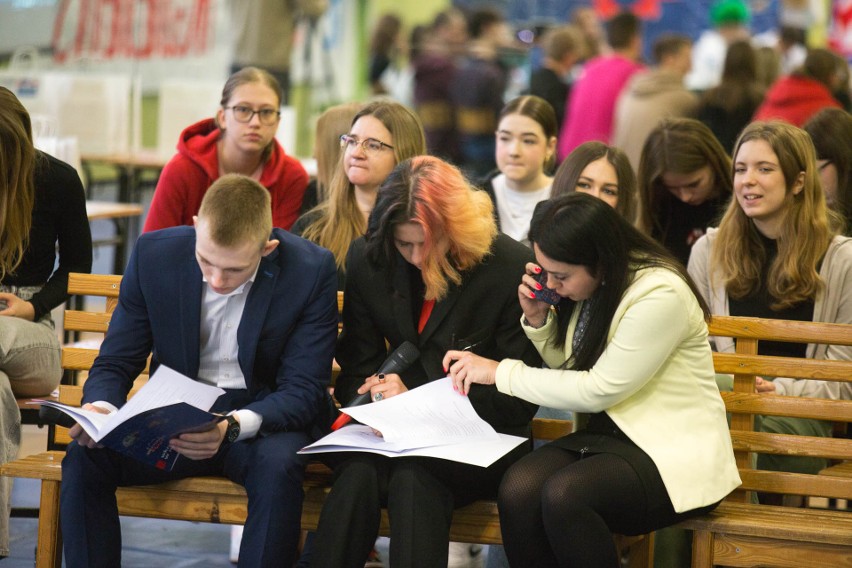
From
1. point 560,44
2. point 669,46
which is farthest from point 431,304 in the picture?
point 669,46

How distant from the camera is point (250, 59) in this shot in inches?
311

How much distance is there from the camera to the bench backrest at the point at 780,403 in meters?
3.43

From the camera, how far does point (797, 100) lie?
7176mm

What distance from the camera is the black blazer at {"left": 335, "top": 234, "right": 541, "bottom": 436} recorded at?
3.40 m

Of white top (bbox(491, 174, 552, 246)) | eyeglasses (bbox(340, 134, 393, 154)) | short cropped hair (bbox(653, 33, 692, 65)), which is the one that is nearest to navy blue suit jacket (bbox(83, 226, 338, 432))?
eyeglasses (bbox(340, 134, 393, 154))

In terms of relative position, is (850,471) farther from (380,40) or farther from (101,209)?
(380,40)

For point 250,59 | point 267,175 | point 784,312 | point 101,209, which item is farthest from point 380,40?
point 784,312

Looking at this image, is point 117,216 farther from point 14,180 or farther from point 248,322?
point 248,322

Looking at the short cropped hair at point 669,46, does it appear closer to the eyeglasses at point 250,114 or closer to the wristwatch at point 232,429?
the eyeglasses at point 250,114

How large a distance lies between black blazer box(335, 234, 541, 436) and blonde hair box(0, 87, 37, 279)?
1166 mm

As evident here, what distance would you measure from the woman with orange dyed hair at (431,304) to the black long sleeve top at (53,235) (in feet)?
3.55

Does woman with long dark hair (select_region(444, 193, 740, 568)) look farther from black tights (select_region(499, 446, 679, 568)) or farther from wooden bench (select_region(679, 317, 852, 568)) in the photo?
wooden bench (select_region(679, 317, 852, 568))

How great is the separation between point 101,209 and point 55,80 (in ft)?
9.34

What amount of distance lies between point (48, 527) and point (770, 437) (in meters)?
2.03
